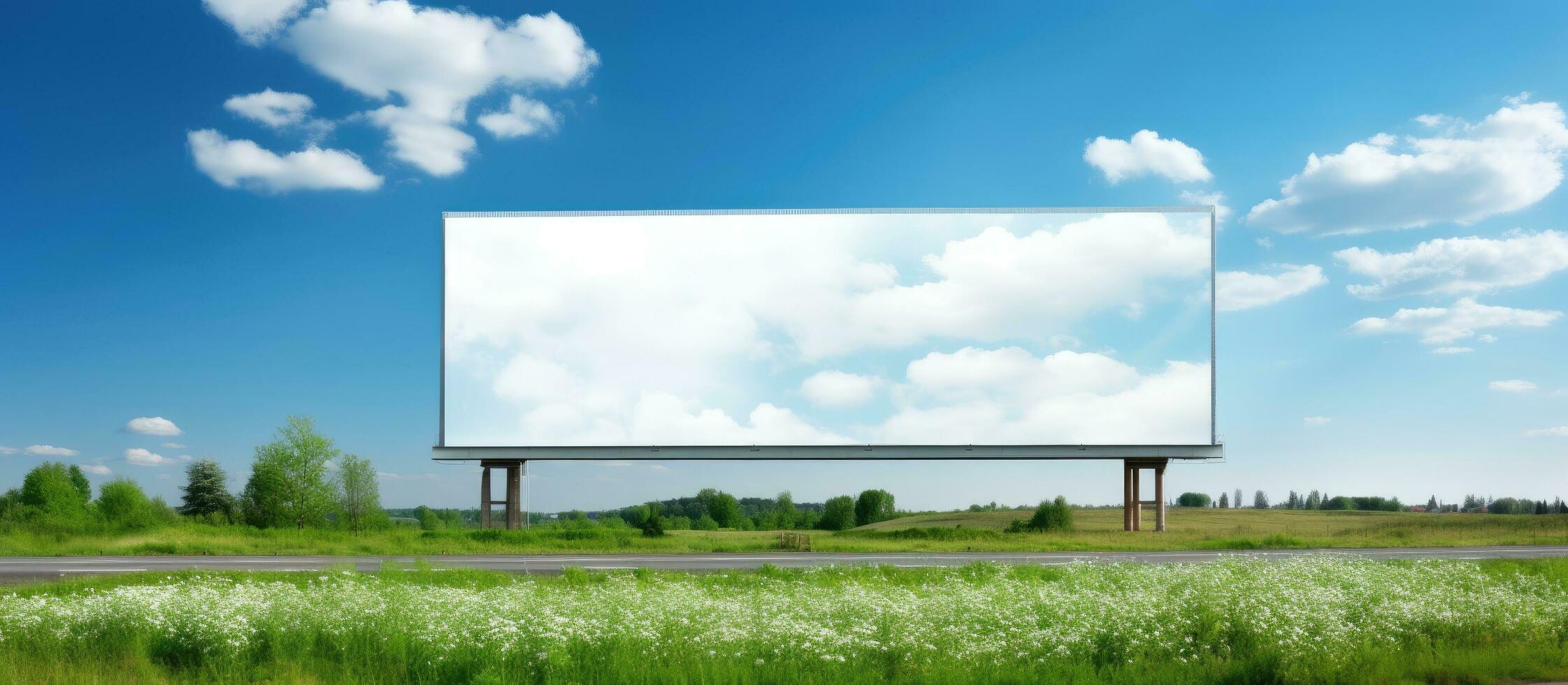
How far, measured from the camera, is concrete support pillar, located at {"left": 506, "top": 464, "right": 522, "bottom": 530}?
99.3ft

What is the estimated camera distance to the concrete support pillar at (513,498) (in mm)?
30281

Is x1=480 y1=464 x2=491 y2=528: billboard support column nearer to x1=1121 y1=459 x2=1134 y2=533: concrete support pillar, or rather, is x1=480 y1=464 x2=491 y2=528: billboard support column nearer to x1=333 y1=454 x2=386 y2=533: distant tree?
x1=333 y1=454 x2=386 y2=533: distant tree

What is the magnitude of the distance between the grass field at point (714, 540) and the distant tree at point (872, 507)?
53.5 feet

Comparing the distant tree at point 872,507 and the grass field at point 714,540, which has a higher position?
the grass field at point 714,540

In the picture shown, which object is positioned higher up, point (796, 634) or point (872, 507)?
point (796, 634)

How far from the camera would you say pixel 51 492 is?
61.0 meters

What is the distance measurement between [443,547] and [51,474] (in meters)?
60.6

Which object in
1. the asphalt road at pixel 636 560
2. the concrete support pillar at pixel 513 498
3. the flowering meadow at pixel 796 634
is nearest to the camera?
the flowering meadow at pixel 796 634

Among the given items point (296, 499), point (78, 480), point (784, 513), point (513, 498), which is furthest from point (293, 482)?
point (78, 480)

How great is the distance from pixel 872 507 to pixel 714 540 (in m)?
24.3

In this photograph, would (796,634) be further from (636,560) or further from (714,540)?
(714,540)

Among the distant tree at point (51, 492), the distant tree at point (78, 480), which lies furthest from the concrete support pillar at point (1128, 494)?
the distant tree at point (78, 480)

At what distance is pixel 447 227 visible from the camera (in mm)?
A: 30625

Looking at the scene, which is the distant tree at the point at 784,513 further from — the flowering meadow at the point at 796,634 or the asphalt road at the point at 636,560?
the flowering meadow at the point at 796,634
